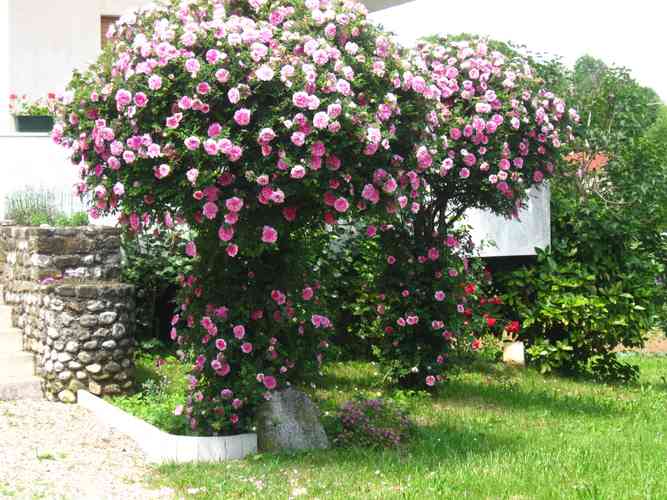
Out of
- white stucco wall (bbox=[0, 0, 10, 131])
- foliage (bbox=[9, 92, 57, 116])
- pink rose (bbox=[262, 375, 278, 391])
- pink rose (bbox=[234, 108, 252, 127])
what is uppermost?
white stucco wall (bbox=[0, 0, 10, 131])

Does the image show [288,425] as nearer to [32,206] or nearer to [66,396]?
[66,396]

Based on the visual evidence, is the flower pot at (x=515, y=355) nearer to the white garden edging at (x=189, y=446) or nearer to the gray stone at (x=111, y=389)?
the gray stone at (x=111, y=389)

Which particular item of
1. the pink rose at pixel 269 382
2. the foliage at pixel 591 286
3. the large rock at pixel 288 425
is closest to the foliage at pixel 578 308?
the foliage at pixel 591 286

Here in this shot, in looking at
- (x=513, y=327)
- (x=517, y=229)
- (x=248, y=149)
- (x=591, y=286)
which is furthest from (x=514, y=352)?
(x=248, y=149)

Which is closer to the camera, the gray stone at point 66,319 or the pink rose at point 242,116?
the pink rose at point 242,116

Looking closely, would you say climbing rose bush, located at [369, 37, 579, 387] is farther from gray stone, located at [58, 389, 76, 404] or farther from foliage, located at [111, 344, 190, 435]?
gray stone, located at [58, 389, 76, 404]

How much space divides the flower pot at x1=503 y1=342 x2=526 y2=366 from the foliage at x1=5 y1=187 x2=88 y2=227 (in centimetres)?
628

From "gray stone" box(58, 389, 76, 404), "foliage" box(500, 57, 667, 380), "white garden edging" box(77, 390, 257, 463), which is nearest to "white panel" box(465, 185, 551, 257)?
"foliage" box(500, 57, 667, 380)

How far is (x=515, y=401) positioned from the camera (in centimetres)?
1041

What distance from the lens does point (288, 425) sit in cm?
775

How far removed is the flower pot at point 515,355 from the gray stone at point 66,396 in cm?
645

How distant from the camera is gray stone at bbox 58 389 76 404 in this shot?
30.6ft

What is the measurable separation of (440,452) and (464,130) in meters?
3.35

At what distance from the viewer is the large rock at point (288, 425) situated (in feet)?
25.3
